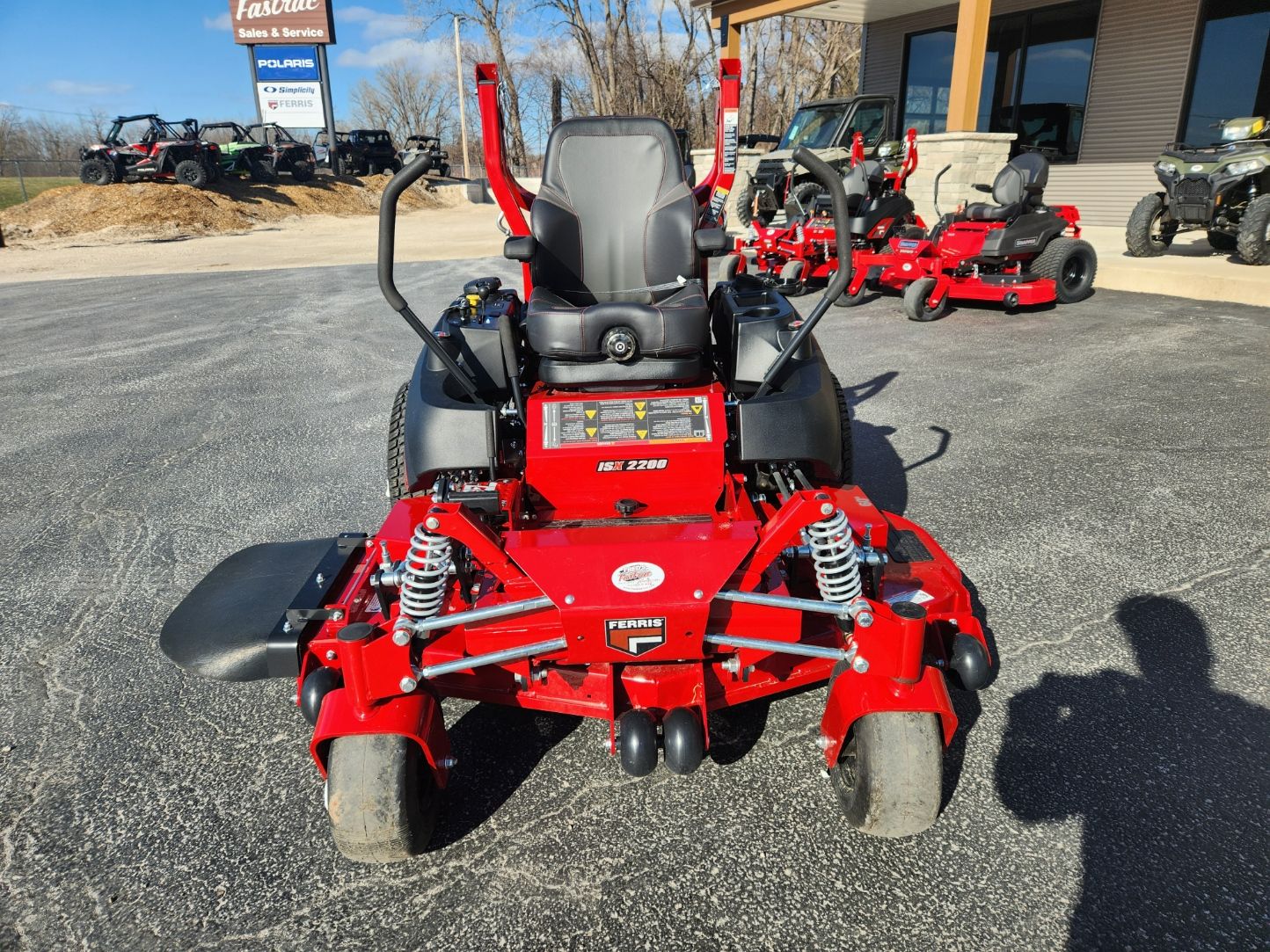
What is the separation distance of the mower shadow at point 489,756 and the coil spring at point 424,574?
1.35 feet

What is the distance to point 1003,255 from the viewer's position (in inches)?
315

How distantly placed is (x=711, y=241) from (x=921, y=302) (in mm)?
5263

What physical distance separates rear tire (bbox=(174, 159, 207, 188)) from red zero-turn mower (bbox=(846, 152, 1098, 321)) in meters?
19.5

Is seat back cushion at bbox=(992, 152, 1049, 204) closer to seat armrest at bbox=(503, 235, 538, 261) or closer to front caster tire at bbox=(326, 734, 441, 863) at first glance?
seat armrest at bbox=(503, 235, 538, 261)

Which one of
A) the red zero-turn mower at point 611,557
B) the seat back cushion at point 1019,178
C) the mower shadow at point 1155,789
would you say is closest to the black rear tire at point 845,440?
the red zero-turn mower at point 611,557

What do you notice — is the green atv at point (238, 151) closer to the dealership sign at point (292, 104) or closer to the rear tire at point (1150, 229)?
the dealership sign at point (292, 104)

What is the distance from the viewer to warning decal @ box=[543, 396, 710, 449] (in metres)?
A: 2.79

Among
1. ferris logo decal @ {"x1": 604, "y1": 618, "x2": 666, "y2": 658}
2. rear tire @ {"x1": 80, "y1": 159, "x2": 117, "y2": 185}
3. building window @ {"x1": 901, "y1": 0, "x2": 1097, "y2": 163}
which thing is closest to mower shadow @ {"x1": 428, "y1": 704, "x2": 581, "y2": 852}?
ferris logo decal @ {"x1": 604, "y1": 618, "x2": 666, "y2": 658}

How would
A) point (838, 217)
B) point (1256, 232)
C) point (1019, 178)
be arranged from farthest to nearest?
point (1256, 232) → point (1019, 178) → point (838, 217)

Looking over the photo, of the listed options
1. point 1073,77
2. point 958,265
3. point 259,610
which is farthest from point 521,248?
point 1073,77

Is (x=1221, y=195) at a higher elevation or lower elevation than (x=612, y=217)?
lower

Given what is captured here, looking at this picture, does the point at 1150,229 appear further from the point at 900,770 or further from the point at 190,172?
the point at 190,172

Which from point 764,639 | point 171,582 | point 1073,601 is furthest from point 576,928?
point 171,582

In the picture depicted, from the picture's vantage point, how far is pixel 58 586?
3449 millimetres
